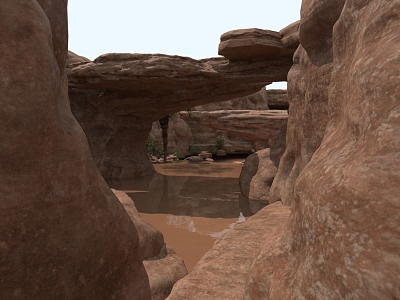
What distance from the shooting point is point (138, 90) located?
960cm

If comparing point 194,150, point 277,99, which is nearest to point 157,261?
point 194,150

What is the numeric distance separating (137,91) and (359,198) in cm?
937

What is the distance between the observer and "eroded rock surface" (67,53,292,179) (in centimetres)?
814

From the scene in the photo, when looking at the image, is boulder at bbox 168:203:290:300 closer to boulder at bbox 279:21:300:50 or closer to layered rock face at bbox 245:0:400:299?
layered rock face at bbox 245:0:400:299

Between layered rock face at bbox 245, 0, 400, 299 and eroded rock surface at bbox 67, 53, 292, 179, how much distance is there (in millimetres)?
7120

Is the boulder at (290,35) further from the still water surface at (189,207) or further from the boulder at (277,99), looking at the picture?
the boulder at (277,99)

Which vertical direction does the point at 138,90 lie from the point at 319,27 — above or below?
below

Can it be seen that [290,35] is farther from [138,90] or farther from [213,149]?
[213,149]

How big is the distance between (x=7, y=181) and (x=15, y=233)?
19 cm

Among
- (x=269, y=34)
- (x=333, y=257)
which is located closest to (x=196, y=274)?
(x=333, y=257)

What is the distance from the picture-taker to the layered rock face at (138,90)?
812 centimetres

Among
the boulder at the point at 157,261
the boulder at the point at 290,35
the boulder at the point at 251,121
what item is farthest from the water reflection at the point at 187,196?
the boulder at the point at 290,35

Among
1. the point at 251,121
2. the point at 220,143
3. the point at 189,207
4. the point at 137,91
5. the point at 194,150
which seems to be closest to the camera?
the point at 189,207

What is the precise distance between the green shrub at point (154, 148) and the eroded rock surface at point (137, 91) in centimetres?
516
